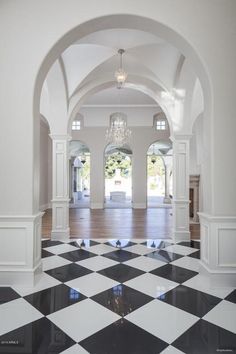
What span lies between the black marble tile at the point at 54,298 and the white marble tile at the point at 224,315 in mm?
1257

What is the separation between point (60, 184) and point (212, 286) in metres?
3.36

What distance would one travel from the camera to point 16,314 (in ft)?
6.92

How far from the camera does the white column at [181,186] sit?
4.80 m

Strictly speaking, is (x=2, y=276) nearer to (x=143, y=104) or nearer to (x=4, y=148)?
(x=4, y=148)

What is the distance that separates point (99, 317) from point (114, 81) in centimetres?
483

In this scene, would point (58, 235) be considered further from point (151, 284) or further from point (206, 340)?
point (206, 340)

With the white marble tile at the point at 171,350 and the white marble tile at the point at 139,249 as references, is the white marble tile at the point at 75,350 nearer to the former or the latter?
the white marble tile at the point at 171,350

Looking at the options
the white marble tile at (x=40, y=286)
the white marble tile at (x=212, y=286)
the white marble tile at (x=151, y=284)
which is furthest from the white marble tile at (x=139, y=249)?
the white marble tile at (x=40, y=286)

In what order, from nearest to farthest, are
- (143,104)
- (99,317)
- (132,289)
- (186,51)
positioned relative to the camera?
(99,317), (132,289), (186,51), (143,104)

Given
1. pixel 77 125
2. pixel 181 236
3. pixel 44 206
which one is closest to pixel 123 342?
pixel 181 236

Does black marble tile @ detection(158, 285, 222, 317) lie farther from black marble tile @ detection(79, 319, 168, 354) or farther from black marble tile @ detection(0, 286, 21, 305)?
black marble tile @ detection(0, 286, 21, 305)

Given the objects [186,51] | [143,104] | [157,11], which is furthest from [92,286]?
[143,104]

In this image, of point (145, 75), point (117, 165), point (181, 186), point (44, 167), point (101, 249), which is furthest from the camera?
point (117, 165)

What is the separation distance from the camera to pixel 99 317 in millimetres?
2064
